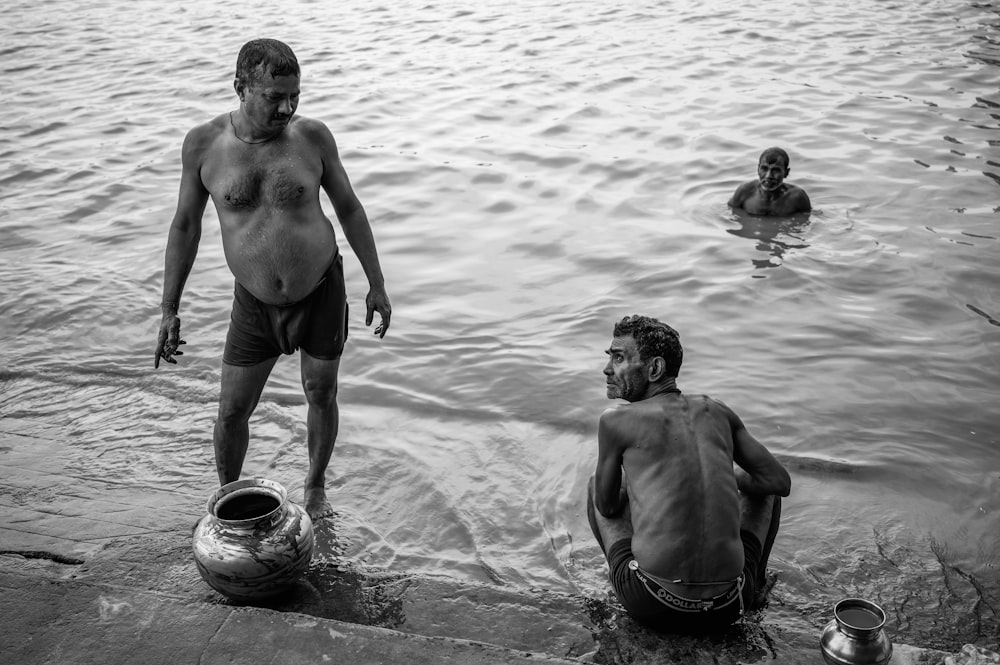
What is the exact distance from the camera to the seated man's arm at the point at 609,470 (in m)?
3.85

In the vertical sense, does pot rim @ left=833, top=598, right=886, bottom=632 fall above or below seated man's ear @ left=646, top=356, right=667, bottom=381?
below

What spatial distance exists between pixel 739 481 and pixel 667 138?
8.25m

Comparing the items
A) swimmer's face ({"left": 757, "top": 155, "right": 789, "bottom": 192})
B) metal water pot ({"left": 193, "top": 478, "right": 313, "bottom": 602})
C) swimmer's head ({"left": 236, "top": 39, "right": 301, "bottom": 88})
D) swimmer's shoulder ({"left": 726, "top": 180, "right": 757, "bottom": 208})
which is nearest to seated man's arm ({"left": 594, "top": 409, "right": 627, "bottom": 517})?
metal water pot ({"left": 193, "top": 478, "right": 313, "bottom": 602})

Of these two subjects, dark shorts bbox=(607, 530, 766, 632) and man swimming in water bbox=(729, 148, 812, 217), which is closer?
dark shorts bbox=(607, 530, 766, 632)

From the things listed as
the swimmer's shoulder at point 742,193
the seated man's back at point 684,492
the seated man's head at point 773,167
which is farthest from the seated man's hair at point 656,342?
the swimmer's shoulder at point 742,193

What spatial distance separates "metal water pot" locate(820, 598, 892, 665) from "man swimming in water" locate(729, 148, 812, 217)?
6109 mm

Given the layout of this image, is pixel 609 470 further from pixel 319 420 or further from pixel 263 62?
pixel 263 62

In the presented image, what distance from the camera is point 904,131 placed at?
11484mm

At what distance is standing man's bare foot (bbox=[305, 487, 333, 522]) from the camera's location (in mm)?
4961

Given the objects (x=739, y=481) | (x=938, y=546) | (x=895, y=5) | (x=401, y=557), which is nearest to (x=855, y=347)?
(x=938, y=546)

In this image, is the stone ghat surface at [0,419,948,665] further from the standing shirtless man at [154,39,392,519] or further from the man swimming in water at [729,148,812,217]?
the man swimming in water at [729,148,812,217]

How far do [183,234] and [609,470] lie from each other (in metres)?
2.15

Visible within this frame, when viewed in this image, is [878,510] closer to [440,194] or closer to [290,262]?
[290,262]

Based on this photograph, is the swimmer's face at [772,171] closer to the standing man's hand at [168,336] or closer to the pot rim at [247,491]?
the standing man's hand at [168,336]
